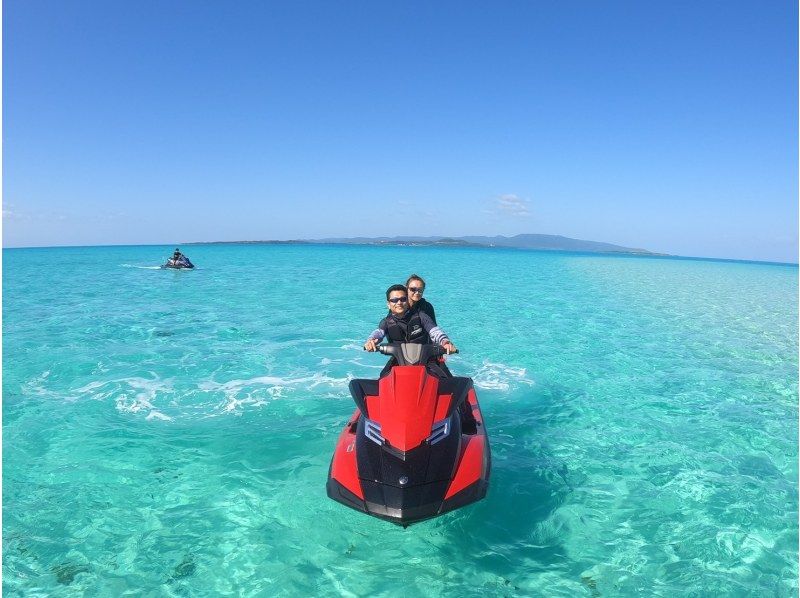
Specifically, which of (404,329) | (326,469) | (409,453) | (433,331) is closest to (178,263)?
(326,469)

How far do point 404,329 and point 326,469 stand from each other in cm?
207

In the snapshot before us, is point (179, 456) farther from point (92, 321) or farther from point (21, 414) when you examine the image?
point (92, 321)

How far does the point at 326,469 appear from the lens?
19.0ft

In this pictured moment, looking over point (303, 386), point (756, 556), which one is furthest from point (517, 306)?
point (756, 556)

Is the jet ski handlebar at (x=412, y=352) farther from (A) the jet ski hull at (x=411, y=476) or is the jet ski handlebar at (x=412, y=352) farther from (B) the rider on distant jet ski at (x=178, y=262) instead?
(B) the rider on distant jet ski at (x=178, y=262)

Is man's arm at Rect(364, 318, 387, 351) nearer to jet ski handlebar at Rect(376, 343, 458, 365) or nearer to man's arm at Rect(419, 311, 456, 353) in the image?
jet ski handlebar at Rect(376, 343, 458, 365)

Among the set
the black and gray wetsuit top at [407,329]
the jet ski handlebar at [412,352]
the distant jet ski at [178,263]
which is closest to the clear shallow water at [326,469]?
the jet ski handlebar at [412,352]

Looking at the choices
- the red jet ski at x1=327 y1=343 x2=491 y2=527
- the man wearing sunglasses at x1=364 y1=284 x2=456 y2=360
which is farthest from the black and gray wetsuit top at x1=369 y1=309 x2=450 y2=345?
the red jet ski at x1=327 y1=343 x2=491 y2=527

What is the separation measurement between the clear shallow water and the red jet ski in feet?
2.81

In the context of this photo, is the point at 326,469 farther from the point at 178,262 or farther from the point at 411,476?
the point at 178,262

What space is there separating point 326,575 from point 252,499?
1543 millimetres

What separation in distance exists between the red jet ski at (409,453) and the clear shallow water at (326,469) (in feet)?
2.81

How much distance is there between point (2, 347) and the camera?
11383 mm

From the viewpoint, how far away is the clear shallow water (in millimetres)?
4160
